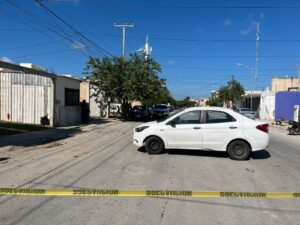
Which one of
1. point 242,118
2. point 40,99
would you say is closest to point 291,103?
point 40,99

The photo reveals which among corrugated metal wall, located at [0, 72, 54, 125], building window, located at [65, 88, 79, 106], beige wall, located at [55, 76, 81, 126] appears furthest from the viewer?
building window, located at [65, 88, 79, 106]

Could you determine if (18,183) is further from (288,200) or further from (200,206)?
(288,200)

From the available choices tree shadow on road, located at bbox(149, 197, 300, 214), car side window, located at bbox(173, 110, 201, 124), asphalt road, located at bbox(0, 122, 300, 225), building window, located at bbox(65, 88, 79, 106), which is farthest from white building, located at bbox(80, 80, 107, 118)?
tree shadow on road, located at bbox(149, 197, 300, 214)

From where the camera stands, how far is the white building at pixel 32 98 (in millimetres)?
27062

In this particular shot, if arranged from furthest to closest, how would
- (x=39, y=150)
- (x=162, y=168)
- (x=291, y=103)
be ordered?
1. (x=291, y=103)
2. (x=39, y=150)
3. (x=162, y=168)

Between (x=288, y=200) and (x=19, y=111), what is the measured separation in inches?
965

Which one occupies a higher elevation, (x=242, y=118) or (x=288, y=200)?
(x=242, y=118)

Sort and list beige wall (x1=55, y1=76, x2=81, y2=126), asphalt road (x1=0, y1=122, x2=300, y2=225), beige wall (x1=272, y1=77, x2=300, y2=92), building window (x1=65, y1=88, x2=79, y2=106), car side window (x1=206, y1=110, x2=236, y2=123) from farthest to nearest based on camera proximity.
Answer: beige wall (x1=272, y1=77, x2=300, y2=92) → building window (x1=65, y1=88, x2=79, y2=106) → beige wall (x1=55, y1=76, x2=81, y2=126) → car side window (x1=206, y1=110, x2=236, y2=123) → asphalt road (x1=0, y1=122, x2=300, y2=225)

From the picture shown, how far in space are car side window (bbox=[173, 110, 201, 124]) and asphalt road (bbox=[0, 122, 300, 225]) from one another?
1139 millimetres

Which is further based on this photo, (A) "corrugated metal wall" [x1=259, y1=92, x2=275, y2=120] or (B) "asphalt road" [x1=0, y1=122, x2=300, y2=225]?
(A) "corrugated metal wall" [x1=259, y1=92, x2=275, y2=120]

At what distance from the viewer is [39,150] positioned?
13914 mm

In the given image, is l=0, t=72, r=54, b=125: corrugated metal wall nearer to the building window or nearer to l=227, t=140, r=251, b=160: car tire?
the building window

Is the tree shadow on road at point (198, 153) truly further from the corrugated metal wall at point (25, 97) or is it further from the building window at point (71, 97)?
the building window at point (71, 97)

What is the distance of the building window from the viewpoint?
3011 centimetres
